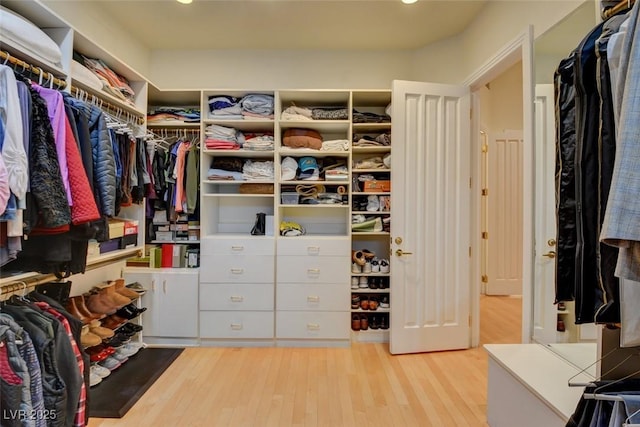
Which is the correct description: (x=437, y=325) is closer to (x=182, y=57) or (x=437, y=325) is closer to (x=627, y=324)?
(x=627, y=324)

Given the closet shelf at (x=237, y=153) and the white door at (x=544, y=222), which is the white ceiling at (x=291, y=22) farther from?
the white door at (x=544, y=222)

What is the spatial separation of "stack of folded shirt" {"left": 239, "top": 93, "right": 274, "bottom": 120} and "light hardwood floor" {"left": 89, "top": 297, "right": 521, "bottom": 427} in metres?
2.01

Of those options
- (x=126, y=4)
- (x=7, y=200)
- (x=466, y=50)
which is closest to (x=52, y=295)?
(x=7, y=200)

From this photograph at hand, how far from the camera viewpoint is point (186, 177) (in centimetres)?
286

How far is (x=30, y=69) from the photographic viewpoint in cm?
161

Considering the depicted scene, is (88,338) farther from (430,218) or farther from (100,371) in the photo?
(430,218)

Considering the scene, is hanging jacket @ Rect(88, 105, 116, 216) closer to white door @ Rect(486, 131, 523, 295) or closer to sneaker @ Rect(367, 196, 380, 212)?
sneaker @ Rect(367, 196, 380, 212)

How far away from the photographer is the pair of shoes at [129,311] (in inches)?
99.1

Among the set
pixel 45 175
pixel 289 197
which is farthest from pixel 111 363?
pixel 289 197

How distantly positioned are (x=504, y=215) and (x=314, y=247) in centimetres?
276

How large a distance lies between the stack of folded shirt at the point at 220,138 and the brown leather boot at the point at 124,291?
1280mm

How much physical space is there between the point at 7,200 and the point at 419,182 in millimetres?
2425

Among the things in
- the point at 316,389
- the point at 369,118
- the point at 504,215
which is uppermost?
the point at 369,118

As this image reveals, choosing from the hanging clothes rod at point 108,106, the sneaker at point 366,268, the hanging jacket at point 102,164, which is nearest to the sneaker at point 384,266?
the sneaker at point 366,268
